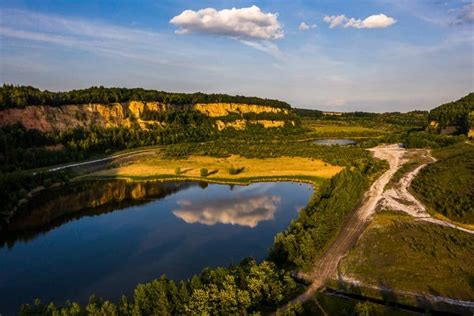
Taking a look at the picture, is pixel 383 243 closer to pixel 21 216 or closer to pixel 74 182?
pixel 21 216

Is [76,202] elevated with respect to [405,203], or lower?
lower

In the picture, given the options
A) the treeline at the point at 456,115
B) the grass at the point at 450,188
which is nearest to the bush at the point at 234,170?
the grass at the point at 450,188

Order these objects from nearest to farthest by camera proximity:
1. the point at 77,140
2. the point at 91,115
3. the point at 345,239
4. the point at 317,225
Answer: the point at 317,225
the point at 345,239
the point at 77,140
the point at 91,115

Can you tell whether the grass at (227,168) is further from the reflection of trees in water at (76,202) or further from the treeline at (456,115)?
the treeline at (456,115)

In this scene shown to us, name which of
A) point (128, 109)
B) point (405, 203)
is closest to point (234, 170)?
point (405, 203)

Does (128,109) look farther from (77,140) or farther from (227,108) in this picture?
(227,108)
